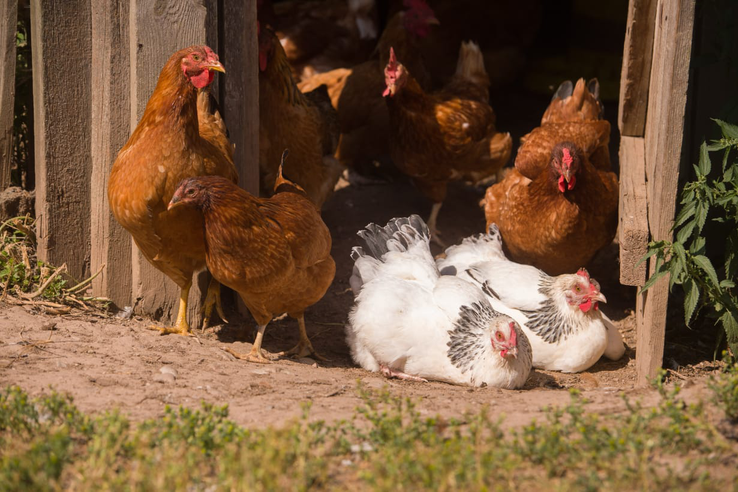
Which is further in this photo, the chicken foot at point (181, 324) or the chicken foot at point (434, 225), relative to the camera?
the chicken foot at point (434, 225)

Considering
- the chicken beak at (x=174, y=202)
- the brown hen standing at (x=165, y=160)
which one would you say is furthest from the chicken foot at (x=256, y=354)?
the chicken beak at (x=174, y=202)

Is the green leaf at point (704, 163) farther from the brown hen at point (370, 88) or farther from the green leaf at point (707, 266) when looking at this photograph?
the brown hen at point (370, 88)

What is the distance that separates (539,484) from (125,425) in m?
1.46

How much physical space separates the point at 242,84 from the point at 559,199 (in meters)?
2.23

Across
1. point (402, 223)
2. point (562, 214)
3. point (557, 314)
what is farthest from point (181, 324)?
point (562, 214)

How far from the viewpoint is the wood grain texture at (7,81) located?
4.40 meters

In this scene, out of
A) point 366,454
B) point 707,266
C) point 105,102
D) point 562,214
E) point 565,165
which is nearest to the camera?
point 366,454

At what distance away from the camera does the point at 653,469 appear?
2.44 m

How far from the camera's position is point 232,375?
376 cm

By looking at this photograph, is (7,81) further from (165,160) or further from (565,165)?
(565,165)

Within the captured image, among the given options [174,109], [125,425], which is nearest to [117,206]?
[174,109]

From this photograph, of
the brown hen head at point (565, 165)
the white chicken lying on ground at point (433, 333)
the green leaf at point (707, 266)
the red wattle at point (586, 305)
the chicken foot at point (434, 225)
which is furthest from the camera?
the chicken foot at point (434, 225)

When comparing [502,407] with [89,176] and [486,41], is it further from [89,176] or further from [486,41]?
[486,41]

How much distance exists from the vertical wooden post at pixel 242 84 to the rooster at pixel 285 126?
0.75m
